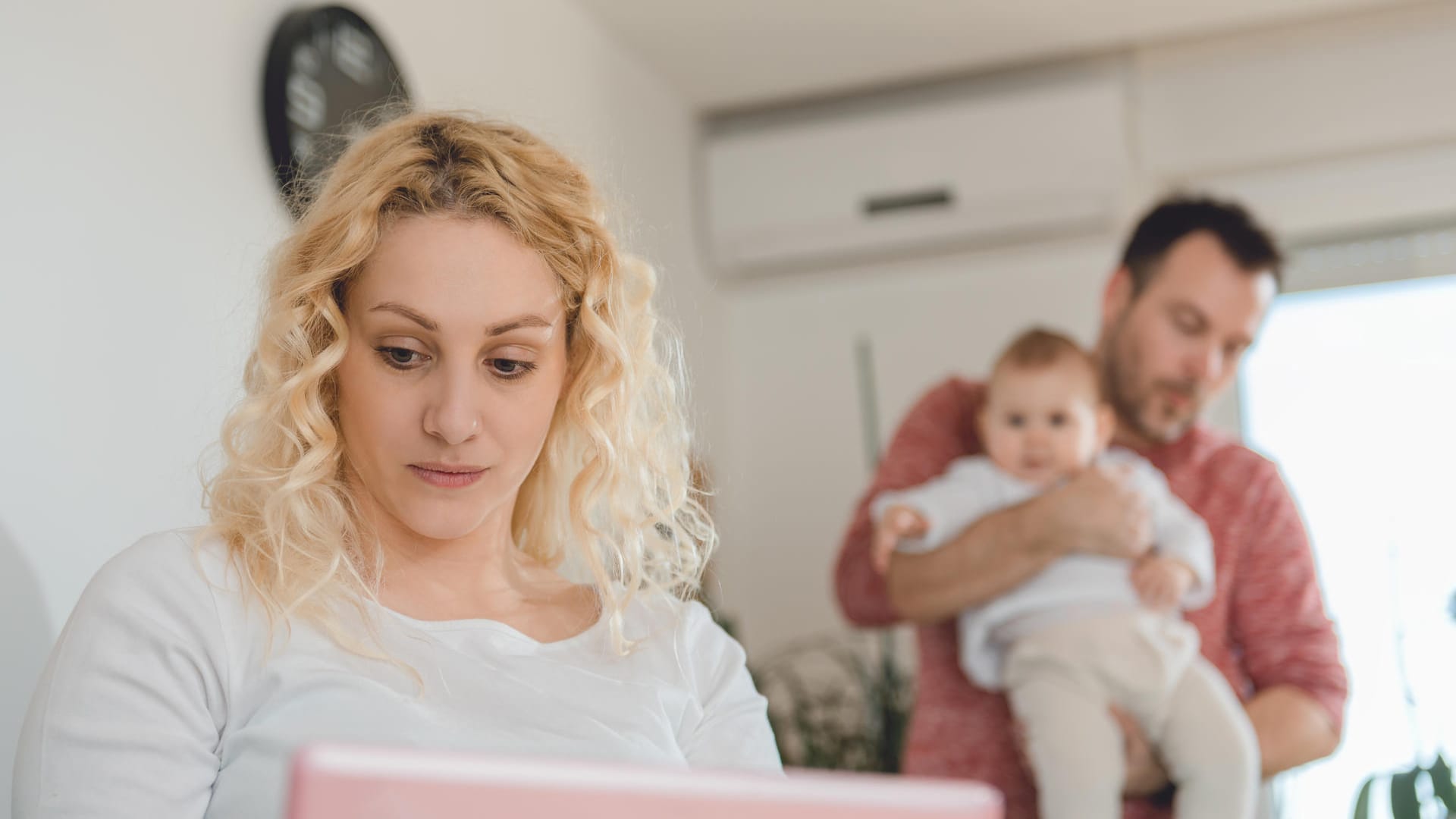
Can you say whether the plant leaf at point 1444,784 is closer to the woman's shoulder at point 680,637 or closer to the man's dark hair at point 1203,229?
the man's dark hair at point 1203,229

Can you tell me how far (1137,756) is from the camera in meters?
1.94

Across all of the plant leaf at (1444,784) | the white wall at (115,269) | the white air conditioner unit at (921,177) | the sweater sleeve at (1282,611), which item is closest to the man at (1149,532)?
the sweater sleeve at (1282,611)

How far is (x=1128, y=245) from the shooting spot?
2338mm

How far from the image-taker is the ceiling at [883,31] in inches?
118

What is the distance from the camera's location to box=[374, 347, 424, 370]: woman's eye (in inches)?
41.9

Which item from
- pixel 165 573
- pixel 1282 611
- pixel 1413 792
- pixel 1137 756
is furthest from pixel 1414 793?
pixel 165 573

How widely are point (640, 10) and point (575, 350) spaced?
201 cm

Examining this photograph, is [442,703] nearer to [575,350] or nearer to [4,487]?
[575,350]

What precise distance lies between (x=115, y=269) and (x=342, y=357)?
2.07 ft

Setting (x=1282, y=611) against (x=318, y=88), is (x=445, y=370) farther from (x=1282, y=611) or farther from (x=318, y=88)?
(x=1282, y=611)

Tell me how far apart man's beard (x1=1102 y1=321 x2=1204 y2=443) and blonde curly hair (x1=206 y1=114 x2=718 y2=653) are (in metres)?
1.13

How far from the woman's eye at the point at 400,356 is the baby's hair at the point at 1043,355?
1.25 m

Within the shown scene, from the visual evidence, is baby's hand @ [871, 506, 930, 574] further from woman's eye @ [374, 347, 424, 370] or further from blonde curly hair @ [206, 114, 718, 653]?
woman's eye @ [374, 347, 424, 370]

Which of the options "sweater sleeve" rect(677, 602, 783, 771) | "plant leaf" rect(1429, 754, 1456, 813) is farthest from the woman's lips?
"plant leaf" rect(1429, 754, 1456, 813)
